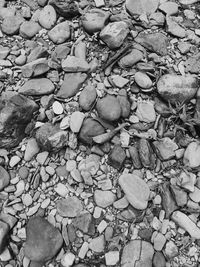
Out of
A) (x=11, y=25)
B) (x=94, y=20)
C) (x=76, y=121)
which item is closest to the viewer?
(x=76, y=121)

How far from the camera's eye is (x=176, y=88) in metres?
1.98

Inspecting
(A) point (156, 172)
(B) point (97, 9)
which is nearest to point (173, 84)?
(A) point (156, 172)

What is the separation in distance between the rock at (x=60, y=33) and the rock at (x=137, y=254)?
1198 millimetres

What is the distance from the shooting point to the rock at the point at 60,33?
2.24 m

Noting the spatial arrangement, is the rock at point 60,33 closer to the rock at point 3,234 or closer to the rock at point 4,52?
the rock at point 4,52

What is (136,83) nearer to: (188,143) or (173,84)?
(173,84)

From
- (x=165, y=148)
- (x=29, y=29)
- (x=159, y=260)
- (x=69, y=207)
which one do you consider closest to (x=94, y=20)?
(x=29, y=29)

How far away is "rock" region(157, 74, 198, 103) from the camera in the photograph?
1.98 meters

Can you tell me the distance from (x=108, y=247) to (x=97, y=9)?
1.35 m

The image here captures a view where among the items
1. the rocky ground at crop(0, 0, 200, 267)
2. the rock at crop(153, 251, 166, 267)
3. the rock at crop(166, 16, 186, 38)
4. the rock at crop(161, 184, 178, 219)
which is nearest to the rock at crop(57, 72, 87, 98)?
the rocky ground at crop(0, 0, 200, 267)

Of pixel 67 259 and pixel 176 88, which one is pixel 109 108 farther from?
pixel 67 259

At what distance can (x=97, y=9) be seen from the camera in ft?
7.44

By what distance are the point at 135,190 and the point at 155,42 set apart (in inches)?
33.8

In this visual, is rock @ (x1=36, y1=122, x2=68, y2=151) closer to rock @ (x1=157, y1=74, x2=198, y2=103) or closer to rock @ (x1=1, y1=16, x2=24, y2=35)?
rock @ (x1=157, y1=74, x2=198, y2=103)
